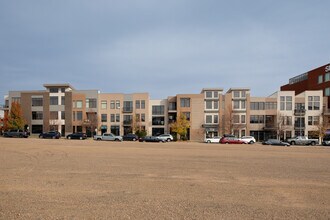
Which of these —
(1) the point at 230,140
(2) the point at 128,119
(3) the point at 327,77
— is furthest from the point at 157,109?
(3) the point at 327,77

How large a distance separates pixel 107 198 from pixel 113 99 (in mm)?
58098

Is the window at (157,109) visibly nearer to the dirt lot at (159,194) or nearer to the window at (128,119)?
the window at (128,119)

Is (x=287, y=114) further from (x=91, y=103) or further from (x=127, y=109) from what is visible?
(x=91, y=103)

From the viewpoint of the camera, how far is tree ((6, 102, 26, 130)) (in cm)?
5970

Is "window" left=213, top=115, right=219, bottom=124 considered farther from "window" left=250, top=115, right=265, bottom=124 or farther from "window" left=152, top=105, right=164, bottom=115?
"window" left=152, top=105, right=164, bottom=115

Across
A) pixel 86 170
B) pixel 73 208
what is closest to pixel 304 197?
pixel 73 208

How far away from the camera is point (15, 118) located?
60750 millimetres

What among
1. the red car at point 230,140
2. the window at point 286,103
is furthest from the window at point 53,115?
the window at point 286,103

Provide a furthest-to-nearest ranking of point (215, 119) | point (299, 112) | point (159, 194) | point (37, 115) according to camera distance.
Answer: point (37, 115) < point (215, 119) < point (299, 112) < point (159, 194)

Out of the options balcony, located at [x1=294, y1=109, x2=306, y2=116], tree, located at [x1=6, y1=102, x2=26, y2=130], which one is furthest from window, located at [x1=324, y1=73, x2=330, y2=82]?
tree, located at [x1=6, y1=102, x2=26, y2=130]

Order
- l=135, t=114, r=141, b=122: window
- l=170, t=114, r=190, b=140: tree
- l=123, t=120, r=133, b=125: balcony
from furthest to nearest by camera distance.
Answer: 1. l=123, t=120, r=133, b=125: balcony
2. l=135, t=114, r=141, b=122: window
3. l=170, t=114, r=190, b=140: tree

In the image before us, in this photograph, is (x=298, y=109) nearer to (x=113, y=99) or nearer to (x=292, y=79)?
(x=292, y=79)

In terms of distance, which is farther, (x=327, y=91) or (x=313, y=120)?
(x=327, y=91)

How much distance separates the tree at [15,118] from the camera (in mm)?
59703
